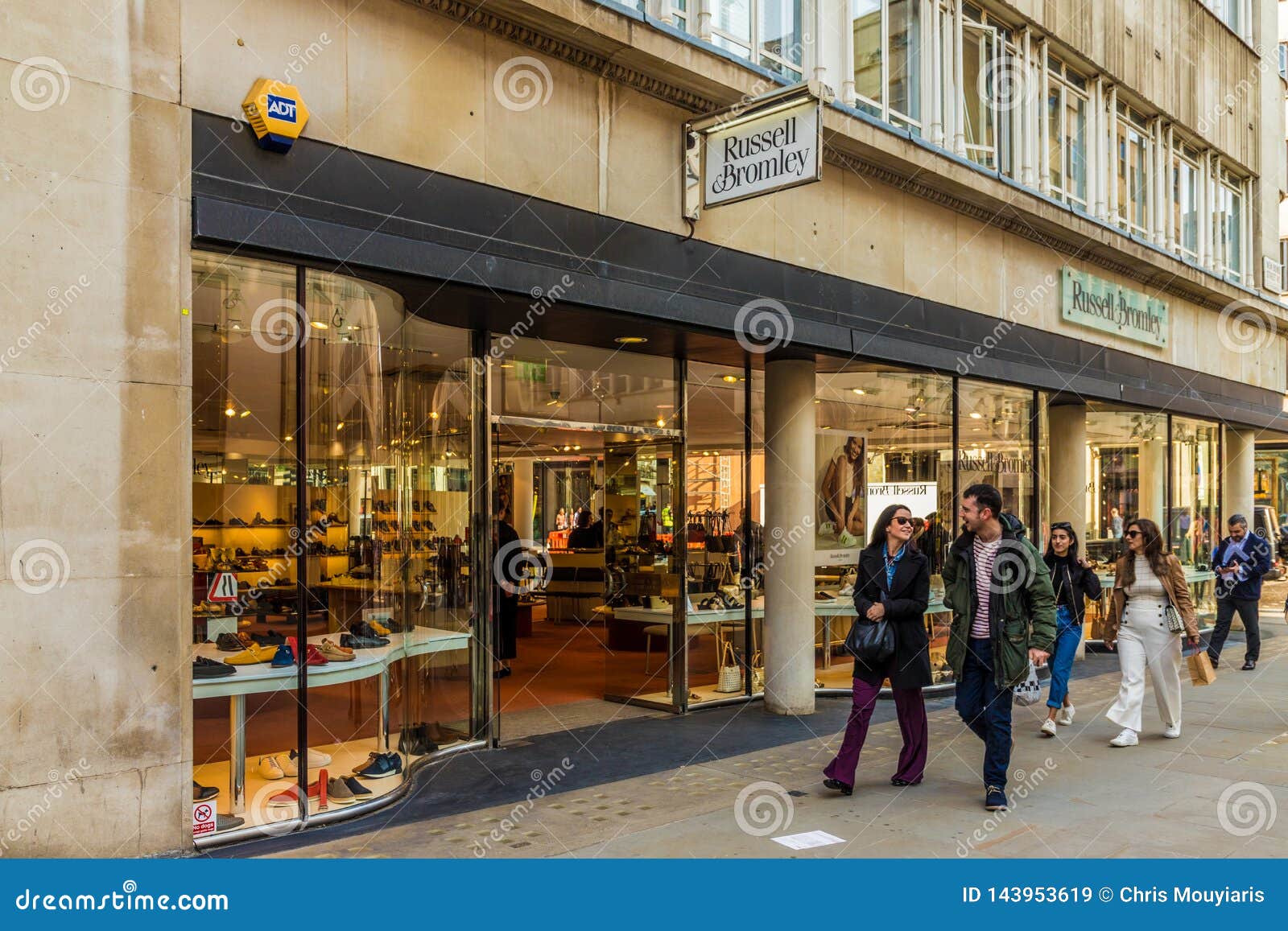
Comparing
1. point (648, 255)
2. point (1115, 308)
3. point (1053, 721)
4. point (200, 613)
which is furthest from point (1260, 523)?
point (200, 613)

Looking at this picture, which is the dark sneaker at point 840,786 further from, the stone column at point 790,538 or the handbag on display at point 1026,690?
the stone column at point 790,538

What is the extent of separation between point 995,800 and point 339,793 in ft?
13.7

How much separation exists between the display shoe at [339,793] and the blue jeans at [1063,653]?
6.08 m

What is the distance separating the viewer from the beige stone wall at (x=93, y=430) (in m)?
5.74

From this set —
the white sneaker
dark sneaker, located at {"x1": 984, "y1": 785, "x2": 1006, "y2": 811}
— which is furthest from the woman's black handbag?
the white sneaker

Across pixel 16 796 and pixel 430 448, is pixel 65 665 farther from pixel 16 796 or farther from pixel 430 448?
pixel 430 448

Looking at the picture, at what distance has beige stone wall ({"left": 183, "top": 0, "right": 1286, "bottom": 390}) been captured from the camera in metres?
6.75

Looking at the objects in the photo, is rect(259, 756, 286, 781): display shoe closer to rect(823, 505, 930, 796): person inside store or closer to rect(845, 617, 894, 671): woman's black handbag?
rect(823, 505, 930, 796): person inside store

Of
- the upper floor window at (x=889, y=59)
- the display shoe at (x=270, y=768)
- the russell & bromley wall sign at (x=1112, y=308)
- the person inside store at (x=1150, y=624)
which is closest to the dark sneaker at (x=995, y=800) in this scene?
the person inside store at (x=1150, y=624)

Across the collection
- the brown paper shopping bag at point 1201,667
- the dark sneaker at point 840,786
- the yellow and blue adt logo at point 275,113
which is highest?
the yellow and blue adt logo at point 275,113

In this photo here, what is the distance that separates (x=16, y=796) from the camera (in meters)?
5.66

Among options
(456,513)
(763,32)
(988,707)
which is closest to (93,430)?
(456,513)

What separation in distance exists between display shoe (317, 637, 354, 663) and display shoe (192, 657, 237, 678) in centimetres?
63

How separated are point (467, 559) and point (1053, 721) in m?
5.38
